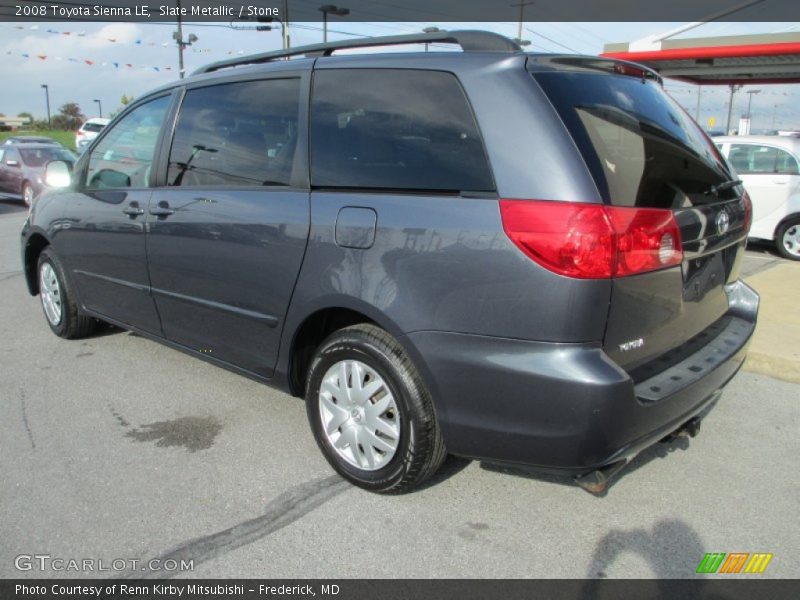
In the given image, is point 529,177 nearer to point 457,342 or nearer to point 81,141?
point 457,342

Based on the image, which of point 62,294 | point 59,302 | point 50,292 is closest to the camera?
point 62,294

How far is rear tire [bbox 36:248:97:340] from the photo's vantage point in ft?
16.3

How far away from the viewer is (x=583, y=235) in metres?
2.23

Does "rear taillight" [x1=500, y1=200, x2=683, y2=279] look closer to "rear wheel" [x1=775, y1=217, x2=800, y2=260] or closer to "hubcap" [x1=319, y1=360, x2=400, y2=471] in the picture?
"hubcap" [x1=319, y1=360, x2=400, y2=471]

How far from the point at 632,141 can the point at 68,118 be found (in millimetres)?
107523

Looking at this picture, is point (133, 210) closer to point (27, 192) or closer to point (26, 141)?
point (27, 192)

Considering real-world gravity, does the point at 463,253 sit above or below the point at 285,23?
below

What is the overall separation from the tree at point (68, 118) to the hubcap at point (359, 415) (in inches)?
3916

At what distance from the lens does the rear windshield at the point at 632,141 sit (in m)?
2.36

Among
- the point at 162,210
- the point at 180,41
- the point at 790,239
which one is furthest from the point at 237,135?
the point at 180,41

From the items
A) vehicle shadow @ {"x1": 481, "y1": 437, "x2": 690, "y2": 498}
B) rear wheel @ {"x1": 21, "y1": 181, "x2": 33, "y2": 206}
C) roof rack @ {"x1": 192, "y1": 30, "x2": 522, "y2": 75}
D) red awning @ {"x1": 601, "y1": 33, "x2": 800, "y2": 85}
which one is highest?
red awning @ {"x1": 601, "y1": 33, "x2": 800, "y2": 85}

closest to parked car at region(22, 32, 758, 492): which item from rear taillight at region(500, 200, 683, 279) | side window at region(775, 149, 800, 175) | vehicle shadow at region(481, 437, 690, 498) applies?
rear taillight at region(500, 200, 683, 279)

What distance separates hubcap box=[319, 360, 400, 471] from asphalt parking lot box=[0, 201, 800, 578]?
216mm

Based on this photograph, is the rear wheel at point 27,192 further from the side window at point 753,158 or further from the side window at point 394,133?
the side window at point 394,133
